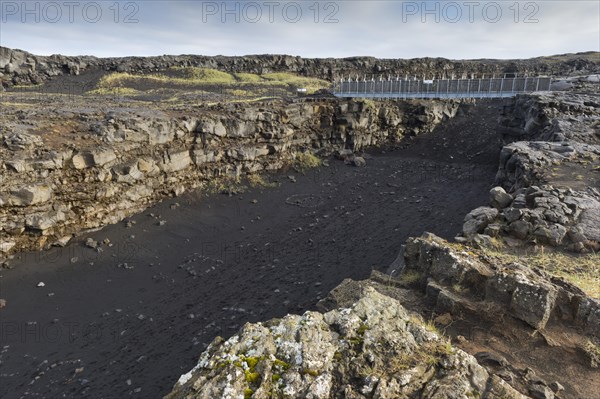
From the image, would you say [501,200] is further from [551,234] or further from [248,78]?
[248,78]

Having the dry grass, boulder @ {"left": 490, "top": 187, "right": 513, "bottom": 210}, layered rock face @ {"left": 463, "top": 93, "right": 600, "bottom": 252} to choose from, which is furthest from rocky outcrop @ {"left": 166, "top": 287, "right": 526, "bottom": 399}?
the dry grass

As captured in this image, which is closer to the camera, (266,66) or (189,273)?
(189,273)

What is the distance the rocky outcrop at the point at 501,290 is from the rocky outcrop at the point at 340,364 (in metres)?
2.55

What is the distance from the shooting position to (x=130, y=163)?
27469mm

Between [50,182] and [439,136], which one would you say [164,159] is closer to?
[50,182]

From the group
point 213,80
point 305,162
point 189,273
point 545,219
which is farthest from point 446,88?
point 213,80

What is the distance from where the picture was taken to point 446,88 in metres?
44.9

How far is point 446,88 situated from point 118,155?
118 feet

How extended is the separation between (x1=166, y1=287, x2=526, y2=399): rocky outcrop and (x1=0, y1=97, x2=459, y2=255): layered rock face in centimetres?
1952

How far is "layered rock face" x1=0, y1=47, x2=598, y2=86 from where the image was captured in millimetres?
61594

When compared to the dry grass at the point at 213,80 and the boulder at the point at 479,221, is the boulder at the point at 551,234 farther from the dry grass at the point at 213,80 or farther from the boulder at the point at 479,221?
the dry grass at the point at 213,80

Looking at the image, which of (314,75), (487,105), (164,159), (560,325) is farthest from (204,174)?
(314,75)

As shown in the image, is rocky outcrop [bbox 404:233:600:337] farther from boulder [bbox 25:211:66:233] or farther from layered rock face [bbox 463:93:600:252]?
boulder [bbox 25:211:66:233]

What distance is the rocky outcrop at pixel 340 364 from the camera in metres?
6.86
